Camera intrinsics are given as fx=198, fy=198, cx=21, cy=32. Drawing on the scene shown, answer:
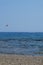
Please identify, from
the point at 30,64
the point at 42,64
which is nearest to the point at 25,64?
the point at 30,64

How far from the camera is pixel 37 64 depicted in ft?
36.3

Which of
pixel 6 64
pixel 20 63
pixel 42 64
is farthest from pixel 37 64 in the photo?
pixel 6 64

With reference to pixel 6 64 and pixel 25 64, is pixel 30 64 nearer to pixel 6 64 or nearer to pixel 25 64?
pixel 25 64

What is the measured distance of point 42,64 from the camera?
36.3 feet

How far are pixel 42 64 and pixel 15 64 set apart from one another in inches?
59.4

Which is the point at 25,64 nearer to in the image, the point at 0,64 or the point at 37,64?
the point at 37,64

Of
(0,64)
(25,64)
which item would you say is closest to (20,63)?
(25,64)

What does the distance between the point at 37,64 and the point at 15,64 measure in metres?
1.23

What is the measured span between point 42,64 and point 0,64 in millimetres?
2343

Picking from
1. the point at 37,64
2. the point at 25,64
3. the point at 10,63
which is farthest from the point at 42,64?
the point at 10,63

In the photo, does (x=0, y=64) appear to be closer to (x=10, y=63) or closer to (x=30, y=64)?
(x=10, y=63)

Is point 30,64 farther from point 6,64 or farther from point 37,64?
point 6,64

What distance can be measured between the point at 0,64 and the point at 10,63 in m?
0.65

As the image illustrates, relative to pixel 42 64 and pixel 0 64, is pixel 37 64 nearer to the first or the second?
pixel 42 64
